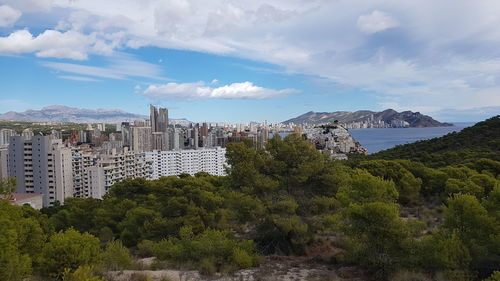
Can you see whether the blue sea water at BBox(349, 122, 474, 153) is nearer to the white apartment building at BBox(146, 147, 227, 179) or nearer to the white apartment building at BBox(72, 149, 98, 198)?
the white apartment building at BBox(146, 147, 227, 179)

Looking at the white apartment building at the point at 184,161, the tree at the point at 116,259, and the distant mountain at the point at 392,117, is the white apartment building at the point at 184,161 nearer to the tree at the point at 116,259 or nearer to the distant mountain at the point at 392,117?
the tree at the point at 116,259

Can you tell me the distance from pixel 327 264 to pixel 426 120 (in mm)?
157065

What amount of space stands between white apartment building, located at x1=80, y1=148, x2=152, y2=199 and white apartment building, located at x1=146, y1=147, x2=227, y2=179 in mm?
16450

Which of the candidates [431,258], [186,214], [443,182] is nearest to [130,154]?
[186,214]

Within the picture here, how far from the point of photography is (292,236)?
388 inches

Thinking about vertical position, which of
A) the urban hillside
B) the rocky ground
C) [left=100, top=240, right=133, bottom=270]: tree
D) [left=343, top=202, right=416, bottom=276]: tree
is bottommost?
the rocky ground

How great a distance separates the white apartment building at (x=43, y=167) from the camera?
41531 millimetres

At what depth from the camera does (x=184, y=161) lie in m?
71.4

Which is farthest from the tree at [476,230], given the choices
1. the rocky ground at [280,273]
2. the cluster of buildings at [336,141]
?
the cluster of buildings at [336,141]

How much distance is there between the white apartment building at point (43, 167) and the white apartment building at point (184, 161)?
24.2 m

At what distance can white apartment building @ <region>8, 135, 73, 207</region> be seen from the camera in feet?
136

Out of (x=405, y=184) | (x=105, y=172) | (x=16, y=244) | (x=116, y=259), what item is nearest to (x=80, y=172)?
(x=105, y=172)

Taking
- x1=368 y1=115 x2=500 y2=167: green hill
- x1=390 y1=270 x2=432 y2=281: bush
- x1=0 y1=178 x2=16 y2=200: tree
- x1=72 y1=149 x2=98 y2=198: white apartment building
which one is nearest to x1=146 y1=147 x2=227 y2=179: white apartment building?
x1=72 y1=149 x2=98 y2=198: white apartment building

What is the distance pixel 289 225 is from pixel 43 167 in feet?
135
